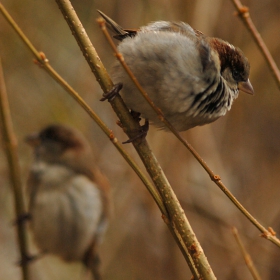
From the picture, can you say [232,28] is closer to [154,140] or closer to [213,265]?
[154,140]

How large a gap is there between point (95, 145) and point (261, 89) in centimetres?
151

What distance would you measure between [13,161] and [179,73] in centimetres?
95

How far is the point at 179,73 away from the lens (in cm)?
175

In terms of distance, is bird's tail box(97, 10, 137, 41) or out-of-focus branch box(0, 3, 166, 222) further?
bird's tail box(97, 10, 137, 41)

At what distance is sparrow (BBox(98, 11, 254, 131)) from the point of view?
69.4 inches

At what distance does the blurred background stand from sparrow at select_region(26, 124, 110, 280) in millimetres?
256

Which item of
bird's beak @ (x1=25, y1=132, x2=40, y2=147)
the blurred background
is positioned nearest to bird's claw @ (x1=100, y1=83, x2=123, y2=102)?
the blurred background

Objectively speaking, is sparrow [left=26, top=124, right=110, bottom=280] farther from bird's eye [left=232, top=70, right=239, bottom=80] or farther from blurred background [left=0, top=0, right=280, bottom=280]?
bird's eye [left=232, top=70, right=239, bottom=80]

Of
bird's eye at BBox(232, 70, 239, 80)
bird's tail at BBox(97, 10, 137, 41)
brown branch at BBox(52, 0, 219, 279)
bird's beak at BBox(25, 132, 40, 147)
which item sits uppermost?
bird's beak at BBox(25, 132, 40, 147)

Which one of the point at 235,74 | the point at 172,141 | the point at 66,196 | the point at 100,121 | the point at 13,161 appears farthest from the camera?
the point at 172,141

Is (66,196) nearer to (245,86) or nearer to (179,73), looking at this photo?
(245,86)

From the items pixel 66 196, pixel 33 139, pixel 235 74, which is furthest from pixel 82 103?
pixel 33 139

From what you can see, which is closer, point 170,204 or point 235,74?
point 170,204

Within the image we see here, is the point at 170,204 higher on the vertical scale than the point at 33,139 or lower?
lower
